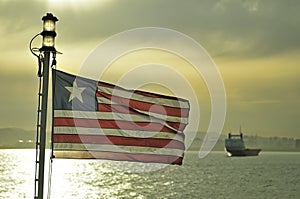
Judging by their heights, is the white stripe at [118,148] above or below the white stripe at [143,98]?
below

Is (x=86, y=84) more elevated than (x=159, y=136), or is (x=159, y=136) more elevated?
(x=86, y=84)

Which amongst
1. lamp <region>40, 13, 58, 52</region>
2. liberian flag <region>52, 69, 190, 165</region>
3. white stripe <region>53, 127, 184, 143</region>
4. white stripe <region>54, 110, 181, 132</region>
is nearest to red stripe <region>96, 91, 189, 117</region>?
liberian flag <region>52, 69, 190, 165</region>

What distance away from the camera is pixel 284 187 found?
8638 centimetres

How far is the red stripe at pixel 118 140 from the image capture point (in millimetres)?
10828

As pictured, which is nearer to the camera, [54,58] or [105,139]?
[54,58]

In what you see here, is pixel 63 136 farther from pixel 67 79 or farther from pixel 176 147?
pixel 176 147

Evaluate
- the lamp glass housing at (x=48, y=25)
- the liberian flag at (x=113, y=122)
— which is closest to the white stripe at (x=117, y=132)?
the liberian flag at (x=113, y=122)

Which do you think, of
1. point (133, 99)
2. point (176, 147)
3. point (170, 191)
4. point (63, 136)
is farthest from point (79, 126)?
point (170, 191)

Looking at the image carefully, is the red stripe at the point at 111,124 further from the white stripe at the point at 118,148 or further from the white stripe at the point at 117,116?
the white stripe at the point at 118,148

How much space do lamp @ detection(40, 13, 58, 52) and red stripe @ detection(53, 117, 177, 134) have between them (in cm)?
147

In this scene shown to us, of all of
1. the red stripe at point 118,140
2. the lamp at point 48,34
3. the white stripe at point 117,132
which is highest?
the lamp at point 48,34

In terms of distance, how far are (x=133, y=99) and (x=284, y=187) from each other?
78297 mm

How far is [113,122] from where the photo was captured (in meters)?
11.3

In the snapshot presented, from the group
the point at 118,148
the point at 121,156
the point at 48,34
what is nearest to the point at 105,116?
the point at 118,148
